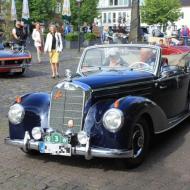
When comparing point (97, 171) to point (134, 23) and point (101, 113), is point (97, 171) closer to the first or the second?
point (101, 113)

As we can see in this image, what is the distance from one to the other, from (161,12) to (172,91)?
55.2 m

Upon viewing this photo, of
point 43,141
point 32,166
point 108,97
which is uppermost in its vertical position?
point 108,97

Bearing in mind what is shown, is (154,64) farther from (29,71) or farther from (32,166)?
(29,71)

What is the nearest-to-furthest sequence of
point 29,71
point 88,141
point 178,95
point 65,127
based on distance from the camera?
point 88,141 < point 65,127 < point 178,95 < point 29,71

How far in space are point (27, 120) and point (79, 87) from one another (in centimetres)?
88

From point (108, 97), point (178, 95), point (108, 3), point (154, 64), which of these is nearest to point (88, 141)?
point (108, 97)

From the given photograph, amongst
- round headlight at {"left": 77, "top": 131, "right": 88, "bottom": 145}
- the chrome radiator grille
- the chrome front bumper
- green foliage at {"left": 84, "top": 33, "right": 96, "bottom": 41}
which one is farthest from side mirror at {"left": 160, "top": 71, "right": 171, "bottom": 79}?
green foliage at {"left": 84, "top": 33, "right": 96, "bottom": 41}

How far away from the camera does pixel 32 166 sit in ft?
19.2

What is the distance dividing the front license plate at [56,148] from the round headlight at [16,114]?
0.57 meters

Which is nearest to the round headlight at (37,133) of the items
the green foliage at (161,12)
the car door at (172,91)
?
the car door at (172,91)

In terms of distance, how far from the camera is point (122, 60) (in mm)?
7109

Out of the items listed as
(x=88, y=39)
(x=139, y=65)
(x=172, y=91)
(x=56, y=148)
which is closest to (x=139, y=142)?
(x=56, y=148)

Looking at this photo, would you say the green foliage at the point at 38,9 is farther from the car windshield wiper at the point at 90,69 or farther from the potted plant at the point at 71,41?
the car windshield wiper at the point at 90,69

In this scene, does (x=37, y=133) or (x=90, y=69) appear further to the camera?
(x=90, y=69)
